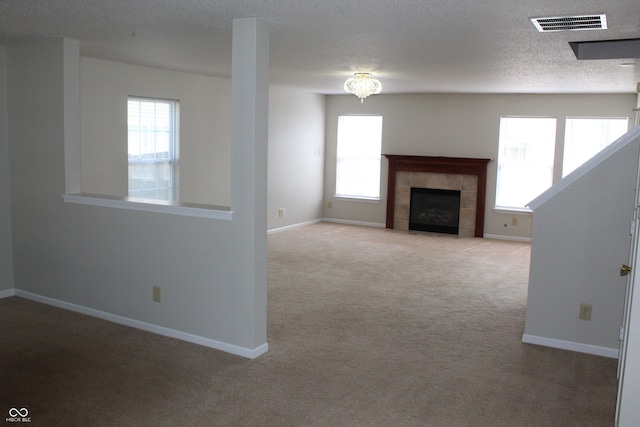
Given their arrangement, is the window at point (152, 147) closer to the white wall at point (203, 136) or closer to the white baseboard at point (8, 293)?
the white wall at point (203, 136)

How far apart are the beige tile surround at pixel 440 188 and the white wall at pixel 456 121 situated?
24 cm

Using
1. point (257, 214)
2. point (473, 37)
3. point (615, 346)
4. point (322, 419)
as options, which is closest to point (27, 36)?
point (257, 214)

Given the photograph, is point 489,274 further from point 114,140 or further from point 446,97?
point 114,140

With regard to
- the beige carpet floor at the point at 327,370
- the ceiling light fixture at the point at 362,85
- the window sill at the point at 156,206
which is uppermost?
the ceiling light fixture at the point at 362,85

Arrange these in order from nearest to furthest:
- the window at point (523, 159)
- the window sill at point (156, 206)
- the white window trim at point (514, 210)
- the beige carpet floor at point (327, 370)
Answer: the beige carpet floor at point (327, 370) < the window sill at point (156, 206) < the window at point (523, 159) < the white window trim at point (514, 210)

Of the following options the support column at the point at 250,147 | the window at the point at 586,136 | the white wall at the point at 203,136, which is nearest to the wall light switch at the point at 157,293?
the support column at the point at 250,147

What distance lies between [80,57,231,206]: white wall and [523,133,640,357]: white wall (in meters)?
4.20

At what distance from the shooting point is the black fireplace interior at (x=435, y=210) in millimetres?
9148

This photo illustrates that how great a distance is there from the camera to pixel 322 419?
309 cm

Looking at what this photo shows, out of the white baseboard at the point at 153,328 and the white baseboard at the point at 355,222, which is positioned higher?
the white baseboard at the point at 355,222

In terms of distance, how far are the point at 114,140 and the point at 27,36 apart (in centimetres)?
163

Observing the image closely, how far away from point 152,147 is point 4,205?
6.14ft

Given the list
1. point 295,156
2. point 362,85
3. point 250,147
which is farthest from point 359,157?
point 250,147

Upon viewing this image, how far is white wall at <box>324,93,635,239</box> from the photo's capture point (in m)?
8.35
